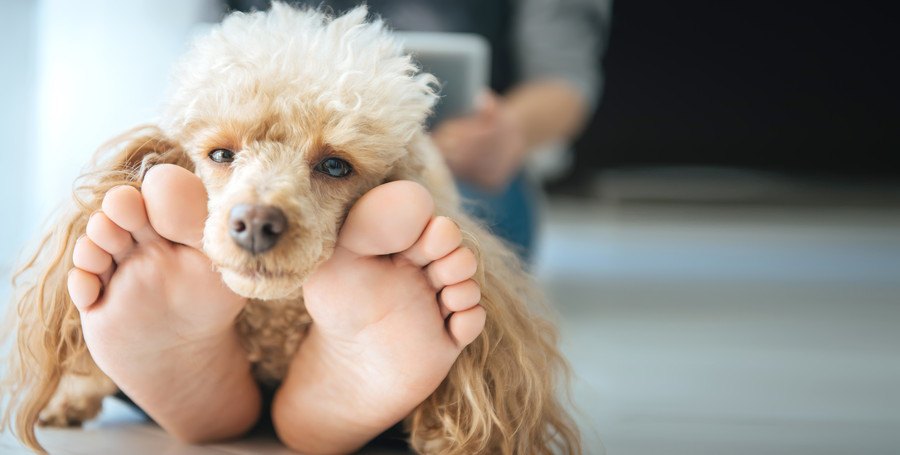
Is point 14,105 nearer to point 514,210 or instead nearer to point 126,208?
point 514,210

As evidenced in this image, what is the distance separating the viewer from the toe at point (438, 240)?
61cm

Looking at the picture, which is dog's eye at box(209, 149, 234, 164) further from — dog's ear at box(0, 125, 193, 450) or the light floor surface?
the light floor surface

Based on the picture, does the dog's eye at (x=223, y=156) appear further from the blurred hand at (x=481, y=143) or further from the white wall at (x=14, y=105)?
the white wall at (x=14, y=105)

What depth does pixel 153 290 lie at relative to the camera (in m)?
0.63

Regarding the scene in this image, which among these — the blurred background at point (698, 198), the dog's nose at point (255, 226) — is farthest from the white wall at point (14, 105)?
the dog's nose at point (255, 226)

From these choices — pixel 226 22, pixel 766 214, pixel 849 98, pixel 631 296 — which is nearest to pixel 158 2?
pixel 226 22

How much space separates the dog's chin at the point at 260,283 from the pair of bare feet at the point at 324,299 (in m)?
0.03

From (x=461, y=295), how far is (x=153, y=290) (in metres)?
0.23

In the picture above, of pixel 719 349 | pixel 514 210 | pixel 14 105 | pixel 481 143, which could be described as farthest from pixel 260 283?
pixel 14 105

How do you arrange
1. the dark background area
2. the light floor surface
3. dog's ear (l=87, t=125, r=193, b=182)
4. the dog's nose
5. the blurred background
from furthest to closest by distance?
the dark background area → the blurred background → the light floor surface → dog's ear (l=87, t=125, r=193, b=182) → the dog's nose

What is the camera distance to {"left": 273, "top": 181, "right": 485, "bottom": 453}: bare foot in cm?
61

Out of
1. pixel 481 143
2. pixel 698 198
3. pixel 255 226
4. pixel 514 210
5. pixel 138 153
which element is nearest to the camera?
pixel 255 226

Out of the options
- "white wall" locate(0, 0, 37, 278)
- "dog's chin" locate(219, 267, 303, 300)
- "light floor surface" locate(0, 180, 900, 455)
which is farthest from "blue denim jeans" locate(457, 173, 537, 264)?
"white wall" locate(0, 0, 37, 278)

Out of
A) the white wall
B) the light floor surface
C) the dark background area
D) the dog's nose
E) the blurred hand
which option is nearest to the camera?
the dog's nose
